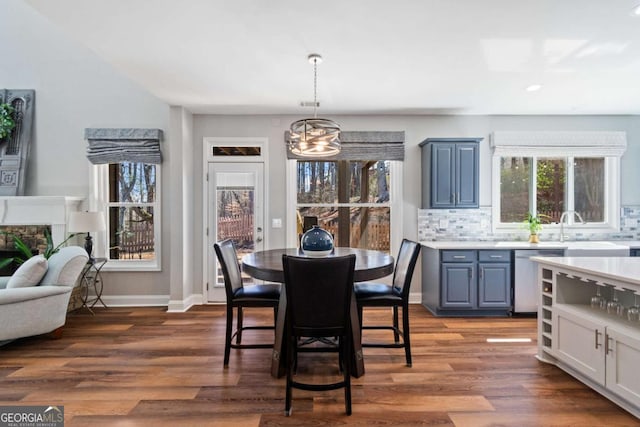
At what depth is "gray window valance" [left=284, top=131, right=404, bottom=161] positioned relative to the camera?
4234 millimetres

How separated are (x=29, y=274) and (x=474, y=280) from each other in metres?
4.44

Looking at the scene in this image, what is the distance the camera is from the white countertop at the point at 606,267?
6.36 feet

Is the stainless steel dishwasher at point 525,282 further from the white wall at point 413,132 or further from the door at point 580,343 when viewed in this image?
the door at point 580,343

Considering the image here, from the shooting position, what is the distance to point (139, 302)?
4.28m

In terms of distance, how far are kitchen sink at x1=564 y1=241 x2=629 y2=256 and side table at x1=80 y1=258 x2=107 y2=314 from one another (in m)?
5.45

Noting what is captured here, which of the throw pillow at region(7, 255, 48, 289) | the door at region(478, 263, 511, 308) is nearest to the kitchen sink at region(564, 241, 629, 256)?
the door at region(478, 263, 511, 308)

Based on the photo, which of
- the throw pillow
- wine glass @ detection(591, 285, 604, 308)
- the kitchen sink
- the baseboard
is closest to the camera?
wine glass @ detection(591, 285, 604, 308)

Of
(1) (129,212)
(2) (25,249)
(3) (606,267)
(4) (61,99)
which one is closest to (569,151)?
(3) (606,267)

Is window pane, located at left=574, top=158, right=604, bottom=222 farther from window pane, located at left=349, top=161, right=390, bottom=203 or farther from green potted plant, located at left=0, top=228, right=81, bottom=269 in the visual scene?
green potted plant, located at left=0, top=228, right=81, bottom=269

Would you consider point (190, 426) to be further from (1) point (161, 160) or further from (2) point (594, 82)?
(2) point (594, 82)

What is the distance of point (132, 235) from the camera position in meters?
4.37

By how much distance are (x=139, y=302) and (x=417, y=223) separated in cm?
372

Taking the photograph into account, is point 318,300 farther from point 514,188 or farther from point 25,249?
point 25,249

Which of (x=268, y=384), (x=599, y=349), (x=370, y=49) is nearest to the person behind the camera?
(x=599, y=349)
